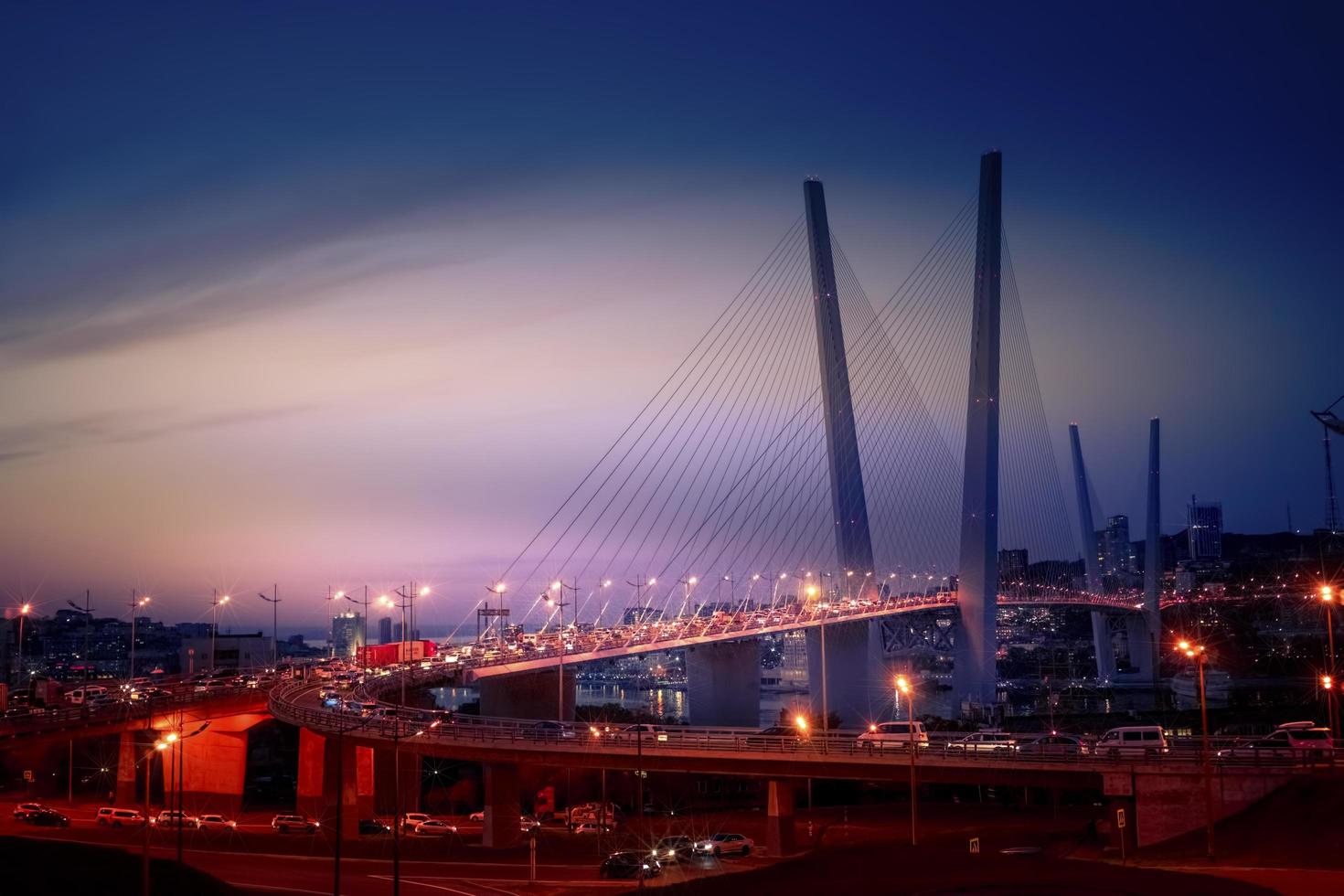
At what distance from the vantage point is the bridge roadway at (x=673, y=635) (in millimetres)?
51250

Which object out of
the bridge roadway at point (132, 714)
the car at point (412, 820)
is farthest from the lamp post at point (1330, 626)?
the bridge roadway at point (132, 714)

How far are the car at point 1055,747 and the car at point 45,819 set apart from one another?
91.8 ft

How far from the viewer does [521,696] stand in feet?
180

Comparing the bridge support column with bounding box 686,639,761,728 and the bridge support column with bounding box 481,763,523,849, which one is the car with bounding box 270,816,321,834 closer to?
the bridge support column with bounding box 481,763,523,849

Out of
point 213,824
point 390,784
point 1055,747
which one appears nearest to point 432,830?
point 213,824

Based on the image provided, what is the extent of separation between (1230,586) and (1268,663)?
758 inches

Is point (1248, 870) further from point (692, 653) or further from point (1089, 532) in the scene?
point (1089, 532)

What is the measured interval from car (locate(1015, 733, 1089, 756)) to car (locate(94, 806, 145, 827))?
2590 cm

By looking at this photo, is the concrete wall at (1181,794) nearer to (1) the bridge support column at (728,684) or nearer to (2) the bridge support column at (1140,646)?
(1) the bridge support column at (728,684)

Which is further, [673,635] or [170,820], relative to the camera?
[673,635]

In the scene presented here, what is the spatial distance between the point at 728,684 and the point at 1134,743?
121 ft

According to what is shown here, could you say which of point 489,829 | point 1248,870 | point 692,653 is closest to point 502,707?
point 692,653

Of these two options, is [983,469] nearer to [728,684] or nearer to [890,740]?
[728,684]

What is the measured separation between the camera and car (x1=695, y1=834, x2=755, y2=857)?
30.9 m
